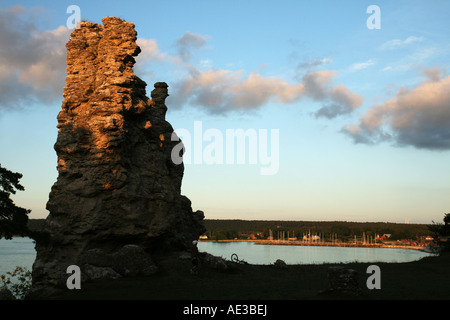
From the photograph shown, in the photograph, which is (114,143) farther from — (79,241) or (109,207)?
(79,241)

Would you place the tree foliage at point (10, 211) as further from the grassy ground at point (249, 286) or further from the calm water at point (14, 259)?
the calm water at point (14, 259)

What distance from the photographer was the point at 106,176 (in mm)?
23734

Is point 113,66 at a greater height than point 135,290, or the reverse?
point 113,66

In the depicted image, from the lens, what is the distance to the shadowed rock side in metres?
22.6

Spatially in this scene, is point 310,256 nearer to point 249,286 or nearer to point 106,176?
point 106,176

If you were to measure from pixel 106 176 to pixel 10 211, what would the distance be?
5364 millimetres

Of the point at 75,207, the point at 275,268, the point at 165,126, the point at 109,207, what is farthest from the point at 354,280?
the point at 165,126

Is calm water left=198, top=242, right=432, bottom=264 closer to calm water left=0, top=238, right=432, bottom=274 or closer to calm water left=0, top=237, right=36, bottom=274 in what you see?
calm water left=0, top=238, right=432, bottom=274

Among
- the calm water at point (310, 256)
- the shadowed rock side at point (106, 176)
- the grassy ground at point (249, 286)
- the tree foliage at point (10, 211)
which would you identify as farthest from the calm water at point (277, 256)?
the tree foliage at point (10, 211)

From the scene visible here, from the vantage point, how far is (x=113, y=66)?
26297mm

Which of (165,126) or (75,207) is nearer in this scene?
(75,207)

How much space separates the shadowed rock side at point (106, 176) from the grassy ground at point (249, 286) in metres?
1.75

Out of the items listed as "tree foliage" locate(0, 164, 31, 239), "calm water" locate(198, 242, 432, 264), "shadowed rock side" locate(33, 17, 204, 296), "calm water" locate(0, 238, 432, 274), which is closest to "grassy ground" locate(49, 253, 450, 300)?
"shadowed rock side" locate(33, 17, 204, 296)
